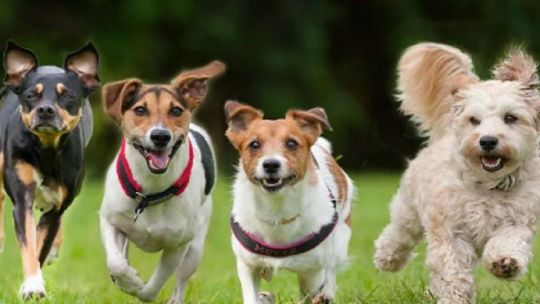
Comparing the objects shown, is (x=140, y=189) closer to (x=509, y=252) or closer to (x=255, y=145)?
(x=255, y=145)

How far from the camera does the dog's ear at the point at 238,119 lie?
323 inches

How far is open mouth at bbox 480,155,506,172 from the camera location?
26.5 ft

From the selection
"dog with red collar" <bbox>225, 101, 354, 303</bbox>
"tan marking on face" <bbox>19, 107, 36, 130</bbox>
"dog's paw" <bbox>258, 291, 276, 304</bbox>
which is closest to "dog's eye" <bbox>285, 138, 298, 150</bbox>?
"dog with red collar" <bbox>225, 101, 354, 303</bbox>

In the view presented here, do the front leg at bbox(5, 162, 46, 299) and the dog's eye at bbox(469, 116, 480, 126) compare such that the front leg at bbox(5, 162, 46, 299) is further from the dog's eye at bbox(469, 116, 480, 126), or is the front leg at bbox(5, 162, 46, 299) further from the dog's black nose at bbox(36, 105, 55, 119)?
the dog's eye at bbox(469, 116, 480, 126)

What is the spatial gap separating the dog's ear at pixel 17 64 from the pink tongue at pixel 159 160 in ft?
3.24

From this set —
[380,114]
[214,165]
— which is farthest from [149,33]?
[214,165]

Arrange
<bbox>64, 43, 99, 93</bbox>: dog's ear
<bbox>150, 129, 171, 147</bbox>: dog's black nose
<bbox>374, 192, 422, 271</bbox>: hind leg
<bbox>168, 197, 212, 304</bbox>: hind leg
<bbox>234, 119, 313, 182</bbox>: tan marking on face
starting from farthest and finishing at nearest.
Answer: <bbox>374, 192, 422, 271</bbox>: hind leg < <bbox>168, 197, 212, 304</bbox>: hind leg < <bbox>64, 43, 99, 93</bbox>: dog's ear < <bbox>150, 129, 171, 147</bbox>: dog's black nose < <bbox>234, 119, 313, 182</bbox>: tan marking on face

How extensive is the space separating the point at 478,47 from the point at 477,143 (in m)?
18.4

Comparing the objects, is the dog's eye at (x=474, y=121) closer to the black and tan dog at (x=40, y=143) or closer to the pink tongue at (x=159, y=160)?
the pink tongue at (x=159, y=160)

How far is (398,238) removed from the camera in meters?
9.59

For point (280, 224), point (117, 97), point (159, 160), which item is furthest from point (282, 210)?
point (117, 97)

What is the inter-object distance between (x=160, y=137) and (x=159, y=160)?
189mm

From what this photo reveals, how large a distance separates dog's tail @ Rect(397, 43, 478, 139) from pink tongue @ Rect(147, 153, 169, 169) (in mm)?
2000

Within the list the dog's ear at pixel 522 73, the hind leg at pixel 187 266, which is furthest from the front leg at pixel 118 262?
the dog's ear at pixel 522 73
